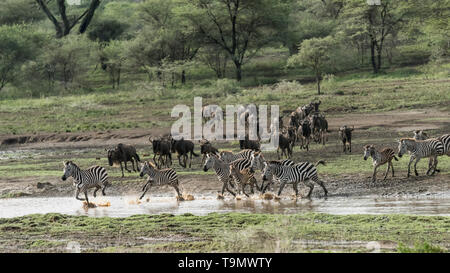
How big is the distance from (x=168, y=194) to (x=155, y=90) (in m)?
23.6

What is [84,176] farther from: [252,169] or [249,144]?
[249,144]

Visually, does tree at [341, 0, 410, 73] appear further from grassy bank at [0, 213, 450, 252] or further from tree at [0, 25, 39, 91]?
grassy bank at [0, 213, 450, 252]

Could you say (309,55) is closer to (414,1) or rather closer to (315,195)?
(414,1)

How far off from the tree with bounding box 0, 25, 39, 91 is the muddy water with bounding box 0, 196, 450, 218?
29.8m

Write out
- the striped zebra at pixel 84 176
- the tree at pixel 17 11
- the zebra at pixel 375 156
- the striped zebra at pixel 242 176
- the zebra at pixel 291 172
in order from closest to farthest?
the zebra at pixel 291 172, the striped zebra at pixel 242 176, the striped zebra at pixel 84 176, the zebra at pixel 375 156, the tree at pixel 17 11

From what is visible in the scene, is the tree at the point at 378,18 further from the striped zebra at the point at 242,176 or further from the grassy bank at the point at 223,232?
the grassy bank at the point at 223,232

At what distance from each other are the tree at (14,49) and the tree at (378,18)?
73.6 feet

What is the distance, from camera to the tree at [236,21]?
156 feet

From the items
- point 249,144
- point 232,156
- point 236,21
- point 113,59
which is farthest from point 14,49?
point 232,156

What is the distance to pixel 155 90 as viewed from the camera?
42.0 m

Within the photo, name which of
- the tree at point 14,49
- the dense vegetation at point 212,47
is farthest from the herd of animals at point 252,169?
the tree at point 14,49

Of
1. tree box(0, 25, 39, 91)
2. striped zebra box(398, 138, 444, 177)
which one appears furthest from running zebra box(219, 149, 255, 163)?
tree box(0, 25, 39, 91)
